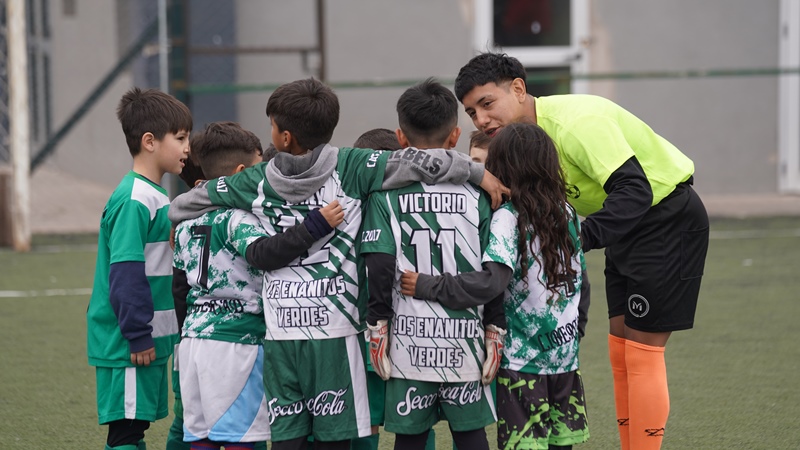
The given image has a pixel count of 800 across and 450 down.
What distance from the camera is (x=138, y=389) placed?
320 cm

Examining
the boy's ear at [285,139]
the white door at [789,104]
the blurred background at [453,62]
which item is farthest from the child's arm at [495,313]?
the white door at [789,104]

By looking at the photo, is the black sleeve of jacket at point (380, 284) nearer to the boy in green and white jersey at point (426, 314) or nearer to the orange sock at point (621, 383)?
the boy in green and white jersey at point (426, 314)

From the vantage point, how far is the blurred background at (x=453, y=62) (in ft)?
37.2

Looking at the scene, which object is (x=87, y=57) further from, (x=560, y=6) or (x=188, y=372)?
(x=188, y=372)

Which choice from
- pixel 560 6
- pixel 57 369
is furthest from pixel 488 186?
pixel 560 6

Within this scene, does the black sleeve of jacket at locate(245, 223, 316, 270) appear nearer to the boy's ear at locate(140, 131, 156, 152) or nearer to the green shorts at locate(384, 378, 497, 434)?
the green shorts at locate(384, 378, 497, 434)

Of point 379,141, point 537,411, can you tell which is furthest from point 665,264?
point 379,141

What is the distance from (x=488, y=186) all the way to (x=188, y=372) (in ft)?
3.39

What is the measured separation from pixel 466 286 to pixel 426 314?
14cm

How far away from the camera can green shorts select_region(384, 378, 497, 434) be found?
295 cm

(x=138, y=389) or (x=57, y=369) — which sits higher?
(x=138, y=389)

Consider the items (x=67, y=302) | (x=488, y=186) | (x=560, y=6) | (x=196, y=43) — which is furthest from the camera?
(x=560, y=6)

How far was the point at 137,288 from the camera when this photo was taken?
312cm

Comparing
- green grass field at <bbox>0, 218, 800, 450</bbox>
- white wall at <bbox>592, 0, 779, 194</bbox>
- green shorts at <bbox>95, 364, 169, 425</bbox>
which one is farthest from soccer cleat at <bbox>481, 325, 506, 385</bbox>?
white wall at <bbox>592, 0, 779, 194</bbox>
